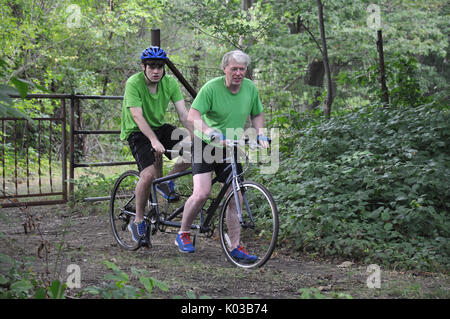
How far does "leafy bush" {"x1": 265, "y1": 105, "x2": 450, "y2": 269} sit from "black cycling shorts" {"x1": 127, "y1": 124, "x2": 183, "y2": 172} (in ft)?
5.24

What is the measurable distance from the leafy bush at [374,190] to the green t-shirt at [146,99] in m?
1.87

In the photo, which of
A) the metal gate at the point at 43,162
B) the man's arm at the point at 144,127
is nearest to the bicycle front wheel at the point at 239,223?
the man's arm at the point at 144,127

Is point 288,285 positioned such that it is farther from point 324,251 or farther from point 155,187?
point 155,187

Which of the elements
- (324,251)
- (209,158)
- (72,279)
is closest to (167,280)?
(72,279)

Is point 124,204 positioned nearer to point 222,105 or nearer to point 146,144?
point 146,144

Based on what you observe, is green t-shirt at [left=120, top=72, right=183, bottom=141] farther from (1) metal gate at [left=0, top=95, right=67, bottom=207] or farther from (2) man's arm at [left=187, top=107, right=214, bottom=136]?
(1) metal gate at [left=0, top=95, right=67, bottom=207]

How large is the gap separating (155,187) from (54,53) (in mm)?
11568

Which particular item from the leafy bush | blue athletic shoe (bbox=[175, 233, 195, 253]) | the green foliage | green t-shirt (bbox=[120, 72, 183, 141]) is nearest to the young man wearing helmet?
green t-shirt (bbox=[120, 72, 183, 141])

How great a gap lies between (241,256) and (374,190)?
205 cm

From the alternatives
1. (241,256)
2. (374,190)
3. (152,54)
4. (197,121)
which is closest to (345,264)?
(241,256)

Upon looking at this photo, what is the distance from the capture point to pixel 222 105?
4.61 m

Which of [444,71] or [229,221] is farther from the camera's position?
[444,71]

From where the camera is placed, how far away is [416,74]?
8.56 metres

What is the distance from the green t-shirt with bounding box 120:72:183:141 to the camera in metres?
4.96
